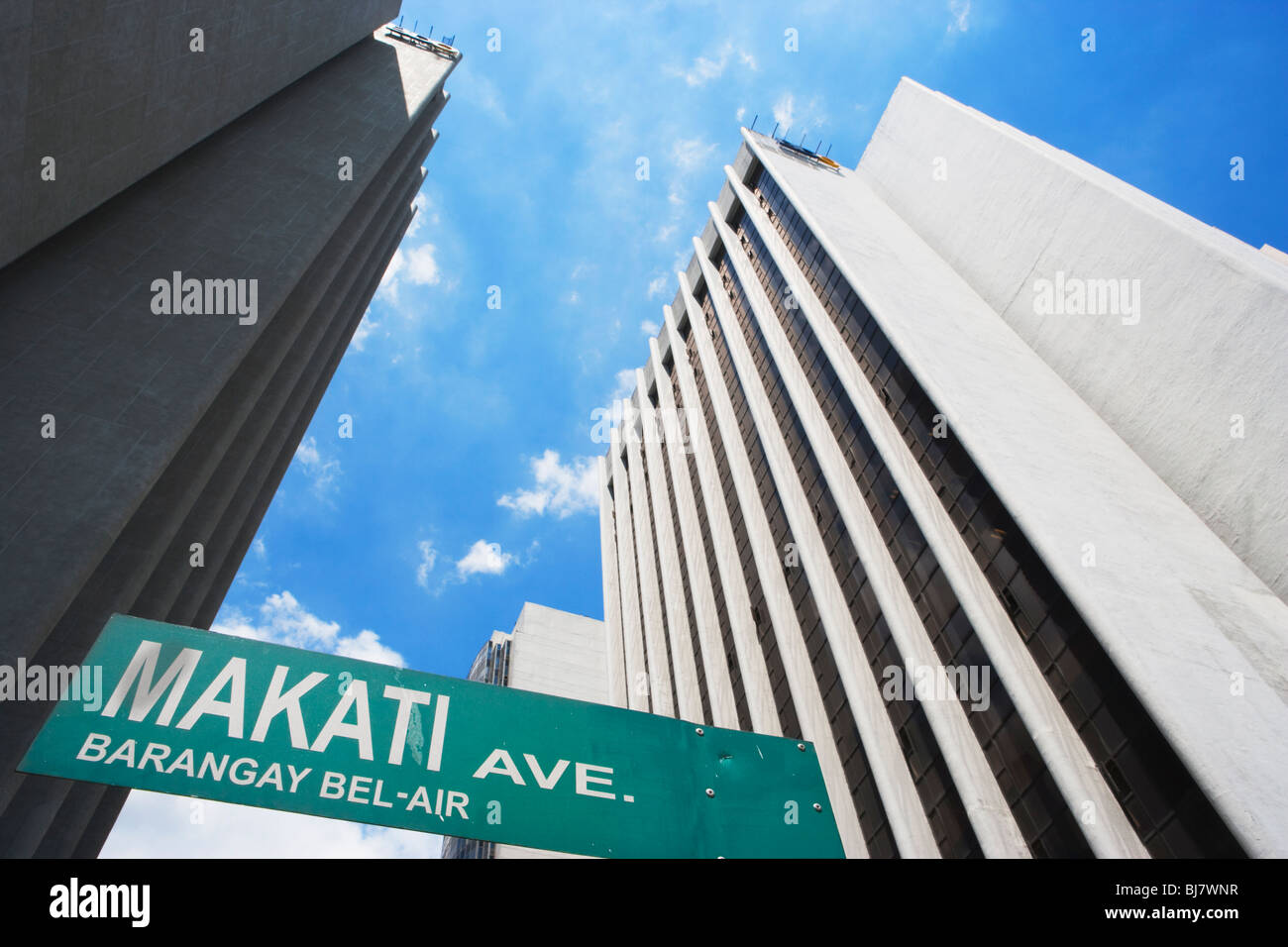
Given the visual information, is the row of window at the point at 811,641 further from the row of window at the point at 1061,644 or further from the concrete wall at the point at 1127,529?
the concrete wall at the point at 1127,529

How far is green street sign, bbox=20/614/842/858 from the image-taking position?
3.96m

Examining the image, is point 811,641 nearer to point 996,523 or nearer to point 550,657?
point 996,523

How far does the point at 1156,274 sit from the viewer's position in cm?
2644

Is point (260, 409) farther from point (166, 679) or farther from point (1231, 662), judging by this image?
point (1231, 662)

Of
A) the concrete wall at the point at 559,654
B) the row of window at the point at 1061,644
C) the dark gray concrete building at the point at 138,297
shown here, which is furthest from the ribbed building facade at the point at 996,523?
the concrete wall at the point at 559,654

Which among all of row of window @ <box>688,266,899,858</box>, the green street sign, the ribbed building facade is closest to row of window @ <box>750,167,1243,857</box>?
the ribbed building facade

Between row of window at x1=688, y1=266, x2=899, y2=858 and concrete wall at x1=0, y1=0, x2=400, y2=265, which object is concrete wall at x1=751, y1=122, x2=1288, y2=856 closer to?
row of window at x1=688, y1=266, x2=899, y2=858

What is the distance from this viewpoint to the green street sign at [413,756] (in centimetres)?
396

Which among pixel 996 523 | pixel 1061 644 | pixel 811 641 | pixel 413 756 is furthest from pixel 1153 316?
pixel 413 756

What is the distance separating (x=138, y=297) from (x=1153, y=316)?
106 ft

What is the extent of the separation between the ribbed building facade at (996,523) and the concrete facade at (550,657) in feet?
96.2

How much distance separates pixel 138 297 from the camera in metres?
18.3

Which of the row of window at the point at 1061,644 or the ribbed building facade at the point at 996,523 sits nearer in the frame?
the row of window at the point at 1061,644

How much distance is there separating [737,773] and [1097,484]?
23.4m
